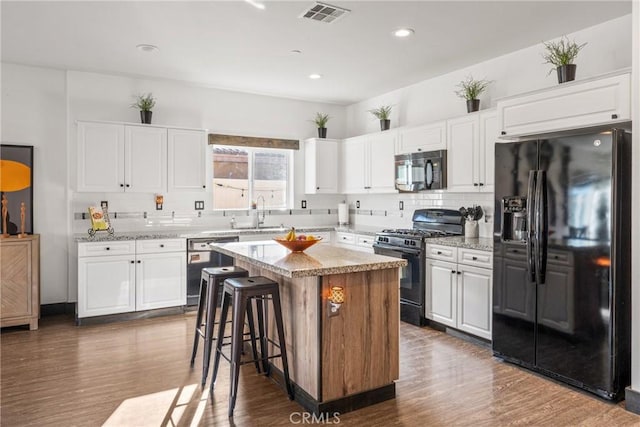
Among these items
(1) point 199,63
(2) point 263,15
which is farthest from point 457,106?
(1) point 199,63

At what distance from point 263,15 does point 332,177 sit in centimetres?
320

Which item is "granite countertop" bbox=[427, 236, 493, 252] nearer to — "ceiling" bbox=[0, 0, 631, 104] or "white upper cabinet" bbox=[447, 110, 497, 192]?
"white upper cabinet" bbox=[447, 110, 497, 192]

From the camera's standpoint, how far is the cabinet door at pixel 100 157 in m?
4.85

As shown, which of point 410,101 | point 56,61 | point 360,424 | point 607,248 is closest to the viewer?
point 360,424

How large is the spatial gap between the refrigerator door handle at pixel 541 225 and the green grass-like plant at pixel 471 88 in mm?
1626

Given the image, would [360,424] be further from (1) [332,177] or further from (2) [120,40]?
(1) [332,177]

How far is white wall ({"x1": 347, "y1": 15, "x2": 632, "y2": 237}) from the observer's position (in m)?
3.61

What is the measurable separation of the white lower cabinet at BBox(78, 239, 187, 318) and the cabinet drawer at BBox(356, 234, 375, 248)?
2.13 metres

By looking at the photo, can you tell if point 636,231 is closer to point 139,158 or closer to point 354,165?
point 354,165

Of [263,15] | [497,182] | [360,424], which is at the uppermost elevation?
[263,15]

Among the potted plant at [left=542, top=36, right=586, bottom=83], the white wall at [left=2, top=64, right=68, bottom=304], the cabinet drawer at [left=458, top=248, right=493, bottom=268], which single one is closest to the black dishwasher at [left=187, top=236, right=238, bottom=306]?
the white wall at [left=2, top=64, right=68, bottom=304]

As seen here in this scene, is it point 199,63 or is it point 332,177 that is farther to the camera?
point 332,177

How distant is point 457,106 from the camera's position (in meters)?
5.00

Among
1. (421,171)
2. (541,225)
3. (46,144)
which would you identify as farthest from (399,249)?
(46,144)
